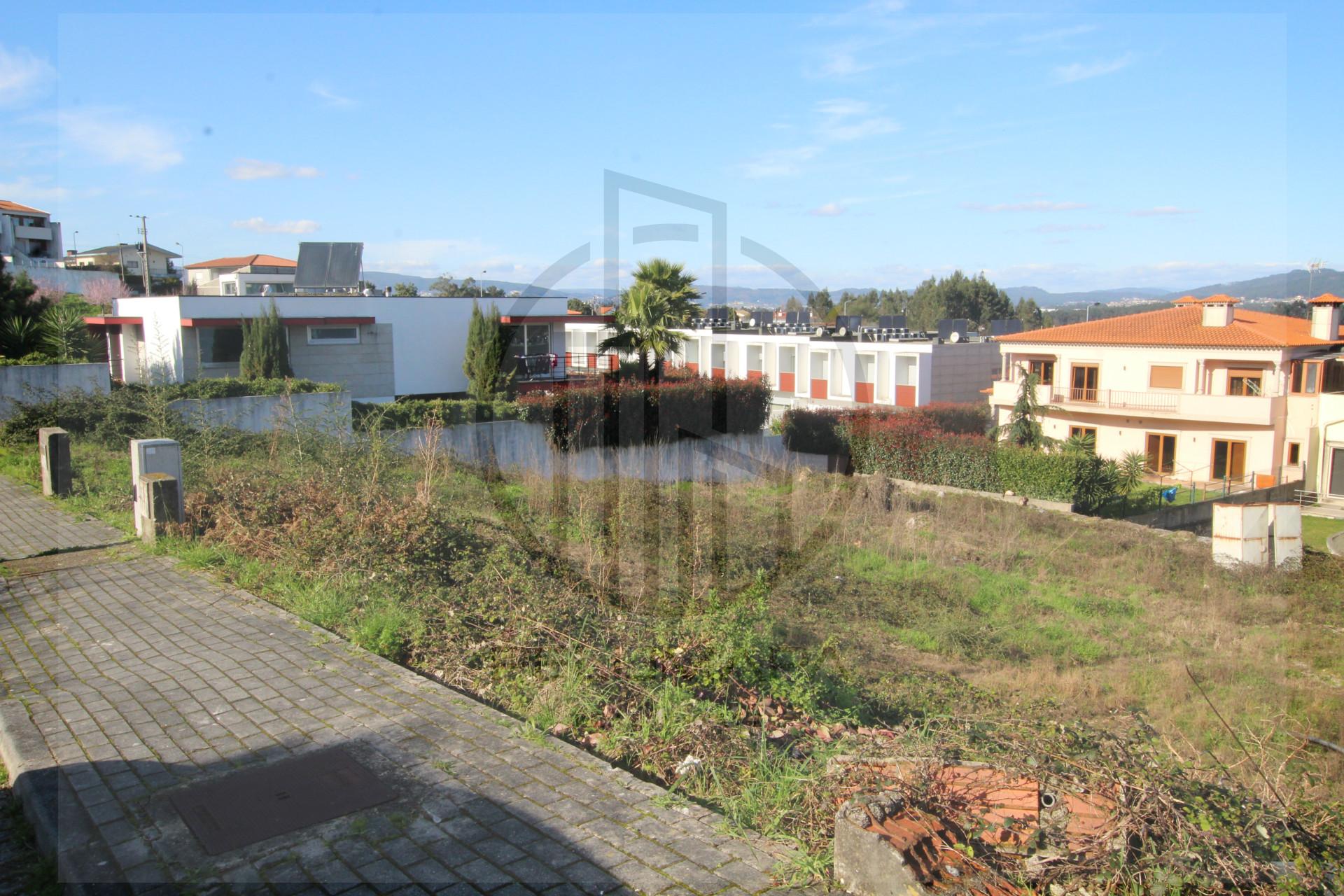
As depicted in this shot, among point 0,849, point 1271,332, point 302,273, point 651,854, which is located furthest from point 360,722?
point 1271,332

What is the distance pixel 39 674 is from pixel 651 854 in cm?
443

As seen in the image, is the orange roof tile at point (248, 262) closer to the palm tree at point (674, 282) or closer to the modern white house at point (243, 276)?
the modern white house at point (243, 276)

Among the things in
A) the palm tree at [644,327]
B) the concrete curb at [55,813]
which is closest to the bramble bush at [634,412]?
the palm tree at [644,327]

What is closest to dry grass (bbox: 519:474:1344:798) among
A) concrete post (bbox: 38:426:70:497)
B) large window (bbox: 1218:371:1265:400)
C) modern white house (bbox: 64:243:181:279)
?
concrete post (bbox: 38:426:70:497)

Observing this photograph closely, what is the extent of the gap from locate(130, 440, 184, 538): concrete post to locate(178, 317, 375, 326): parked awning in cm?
1205

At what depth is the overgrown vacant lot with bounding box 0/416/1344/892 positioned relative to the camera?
12.0ft

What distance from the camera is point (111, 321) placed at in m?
21.1

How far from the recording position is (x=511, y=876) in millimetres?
3248

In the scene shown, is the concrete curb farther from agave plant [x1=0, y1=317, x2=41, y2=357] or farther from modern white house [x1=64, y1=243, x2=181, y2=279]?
modern white house [x1=64, y1=243, x2=181, y2=279]

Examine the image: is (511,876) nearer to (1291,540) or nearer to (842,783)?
(842,783)

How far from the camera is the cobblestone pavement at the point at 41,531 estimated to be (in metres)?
8.77

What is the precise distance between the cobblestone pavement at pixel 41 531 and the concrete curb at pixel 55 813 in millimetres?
4811

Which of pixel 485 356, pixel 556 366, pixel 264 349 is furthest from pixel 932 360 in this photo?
pixel 264 349

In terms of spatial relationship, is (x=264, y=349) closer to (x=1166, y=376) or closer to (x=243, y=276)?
(x=243, y=276)
